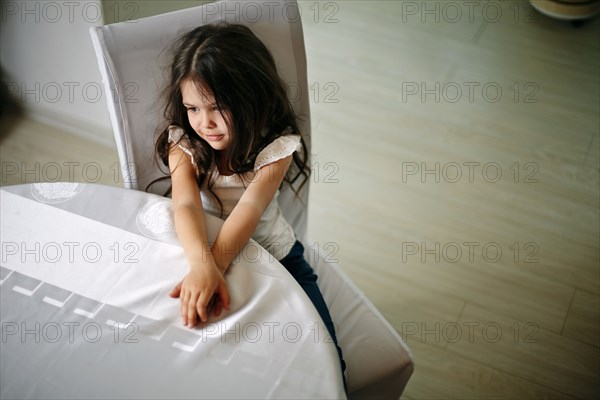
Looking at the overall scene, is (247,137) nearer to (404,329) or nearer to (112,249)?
(112,249)

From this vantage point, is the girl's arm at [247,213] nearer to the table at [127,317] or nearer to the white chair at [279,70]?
the table at [127,317]

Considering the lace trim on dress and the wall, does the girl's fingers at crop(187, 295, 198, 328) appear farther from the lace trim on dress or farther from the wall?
the wall

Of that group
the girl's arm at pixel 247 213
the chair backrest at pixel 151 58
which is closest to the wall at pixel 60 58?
the chair backrest at pixel 151 58

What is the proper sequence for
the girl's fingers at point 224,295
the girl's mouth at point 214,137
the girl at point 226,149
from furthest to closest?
the girl's mouth at point 214,137 < the girl at point 226,149 < the girl's fingers at point 224,295

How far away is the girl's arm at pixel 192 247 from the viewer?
112cm

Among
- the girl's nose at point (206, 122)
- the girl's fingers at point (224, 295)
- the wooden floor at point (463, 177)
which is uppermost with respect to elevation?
the girl's nose at point (206, 122)

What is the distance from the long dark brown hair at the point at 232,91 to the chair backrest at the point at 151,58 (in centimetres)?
3

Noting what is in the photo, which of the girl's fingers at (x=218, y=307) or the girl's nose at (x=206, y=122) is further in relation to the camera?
the girl's nose at (x=206, y=122)

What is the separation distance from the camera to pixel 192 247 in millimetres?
1218

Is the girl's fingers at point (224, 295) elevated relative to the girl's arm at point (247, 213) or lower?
lower

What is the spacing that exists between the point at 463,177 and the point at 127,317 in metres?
1.57

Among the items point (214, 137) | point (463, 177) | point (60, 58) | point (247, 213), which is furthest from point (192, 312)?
point (463, 177)

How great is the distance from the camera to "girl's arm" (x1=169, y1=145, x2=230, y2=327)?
1.12 metres

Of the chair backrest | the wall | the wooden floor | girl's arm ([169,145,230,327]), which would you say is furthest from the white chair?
the wall
